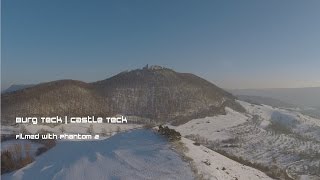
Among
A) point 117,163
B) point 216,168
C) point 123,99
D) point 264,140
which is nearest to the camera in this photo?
point 117,163

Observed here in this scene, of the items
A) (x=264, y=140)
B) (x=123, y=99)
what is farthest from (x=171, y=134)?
(x=123, y=99)

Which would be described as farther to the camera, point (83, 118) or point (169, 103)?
point (169, 103)

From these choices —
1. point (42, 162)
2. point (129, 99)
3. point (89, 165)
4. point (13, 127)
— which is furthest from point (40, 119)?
point (89, 165)

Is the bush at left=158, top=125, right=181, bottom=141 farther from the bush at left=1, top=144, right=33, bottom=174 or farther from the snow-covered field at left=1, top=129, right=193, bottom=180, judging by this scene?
the bush at left=1, top=144, right=33, bottom=174

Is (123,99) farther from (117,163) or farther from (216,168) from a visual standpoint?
(216,168)

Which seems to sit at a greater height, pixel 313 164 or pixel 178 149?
pixel 178 149

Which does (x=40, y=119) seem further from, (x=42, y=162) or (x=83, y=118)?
(x=42, y=162)
